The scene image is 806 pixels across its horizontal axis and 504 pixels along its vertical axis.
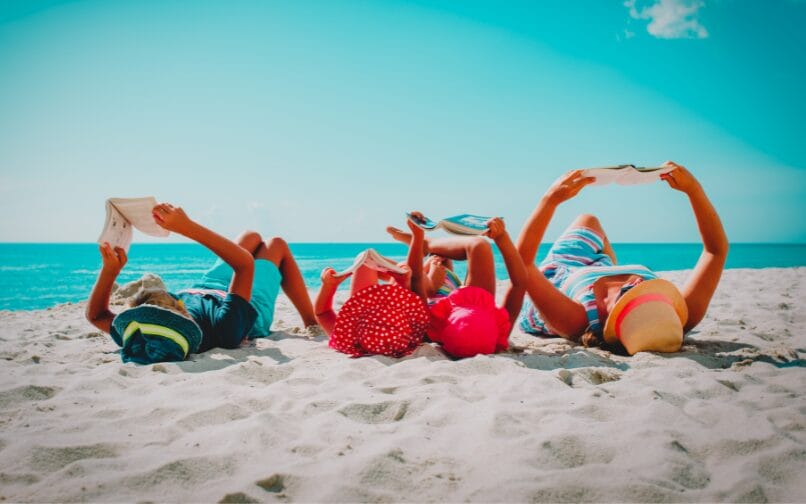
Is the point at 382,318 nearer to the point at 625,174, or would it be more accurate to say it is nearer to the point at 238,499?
the point at 238,499

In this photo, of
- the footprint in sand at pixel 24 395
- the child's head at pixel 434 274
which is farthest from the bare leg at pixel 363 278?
the footprint in sand at pixel 24 395

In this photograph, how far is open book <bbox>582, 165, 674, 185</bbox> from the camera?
346 cm

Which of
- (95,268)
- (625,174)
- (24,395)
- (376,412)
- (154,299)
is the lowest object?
(95,268)

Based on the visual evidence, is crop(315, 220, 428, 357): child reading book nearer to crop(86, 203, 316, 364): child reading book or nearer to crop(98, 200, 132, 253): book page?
crop(86, 203, 316, 364): child reading book

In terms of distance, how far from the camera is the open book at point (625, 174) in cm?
346

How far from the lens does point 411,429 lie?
205 centimetres

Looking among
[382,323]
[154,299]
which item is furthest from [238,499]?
[154,299]

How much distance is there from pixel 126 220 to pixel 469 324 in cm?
287

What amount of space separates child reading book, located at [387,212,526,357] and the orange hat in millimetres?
782

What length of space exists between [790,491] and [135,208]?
161 inches

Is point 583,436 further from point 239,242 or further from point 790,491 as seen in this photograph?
point 239,242

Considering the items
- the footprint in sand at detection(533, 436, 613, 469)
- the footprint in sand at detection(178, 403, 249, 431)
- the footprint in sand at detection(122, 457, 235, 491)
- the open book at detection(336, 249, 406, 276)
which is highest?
the open book at detection(336, 249, 406, 276)

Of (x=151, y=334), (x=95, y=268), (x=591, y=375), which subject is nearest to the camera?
(x=591, y=375)

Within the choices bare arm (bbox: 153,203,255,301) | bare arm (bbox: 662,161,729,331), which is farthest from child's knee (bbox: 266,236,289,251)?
bare arm (bbox: 662,161,729,331)
